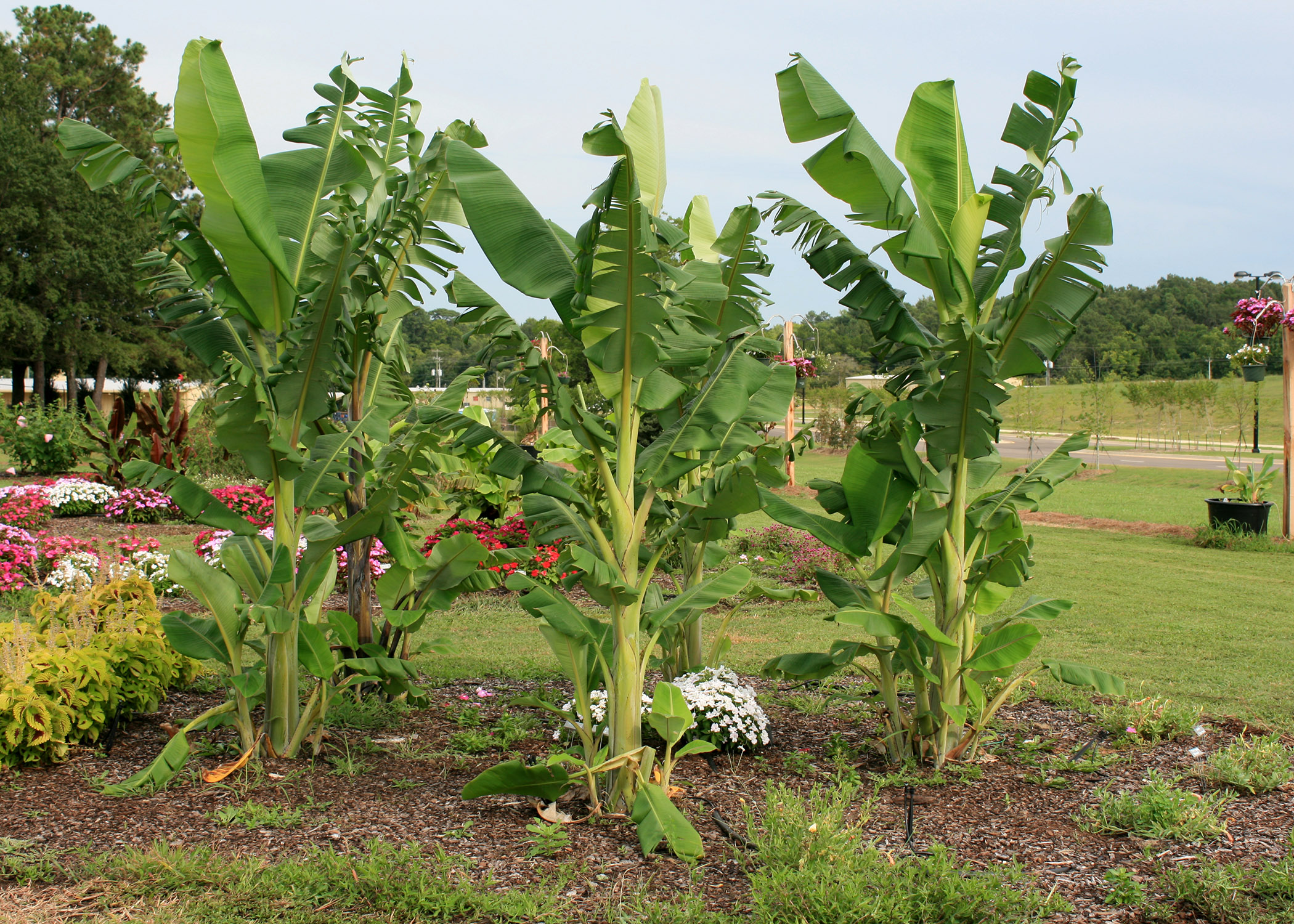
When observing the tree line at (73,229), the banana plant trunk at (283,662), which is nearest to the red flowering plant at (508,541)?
the banana plant trunk at (283,662)

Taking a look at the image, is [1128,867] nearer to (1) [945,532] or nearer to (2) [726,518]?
(1) [945,532]

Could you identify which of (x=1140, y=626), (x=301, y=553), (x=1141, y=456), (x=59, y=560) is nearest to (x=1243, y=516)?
(x=1140, y=626)

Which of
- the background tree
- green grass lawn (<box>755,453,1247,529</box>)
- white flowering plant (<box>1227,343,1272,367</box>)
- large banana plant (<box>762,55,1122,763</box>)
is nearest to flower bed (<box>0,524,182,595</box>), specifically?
large banana plant (<box>762,55,1122,763</box>)

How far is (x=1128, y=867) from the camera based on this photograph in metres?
3.73

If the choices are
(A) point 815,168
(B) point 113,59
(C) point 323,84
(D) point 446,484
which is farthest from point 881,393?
(B) point 113,59

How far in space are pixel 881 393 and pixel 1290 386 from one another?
35.6ft

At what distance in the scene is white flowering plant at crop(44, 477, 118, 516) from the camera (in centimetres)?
1340

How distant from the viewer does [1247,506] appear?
1294 centimetres

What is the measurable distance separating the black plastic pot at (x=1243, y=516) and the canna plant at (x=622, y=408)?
1157 cm

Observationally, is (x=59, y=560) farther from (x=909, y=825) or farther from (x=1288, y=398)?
(x=1288, y=398)

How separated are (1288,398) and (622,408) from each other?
12.8 m

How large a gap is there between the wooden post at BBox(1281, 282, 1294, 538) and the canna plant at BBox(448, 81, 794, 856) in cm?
1132

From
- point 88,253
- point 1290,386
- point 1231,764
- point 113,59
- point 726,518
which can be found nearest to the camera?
point 1231,764

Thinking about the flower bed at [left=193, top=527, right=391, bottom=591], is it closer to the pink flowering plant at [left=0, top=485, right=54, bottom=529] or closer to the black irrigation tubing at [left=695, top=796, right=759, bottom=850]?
the pink flowering plant at [left=0, top=485, right=54, bottom=529]
